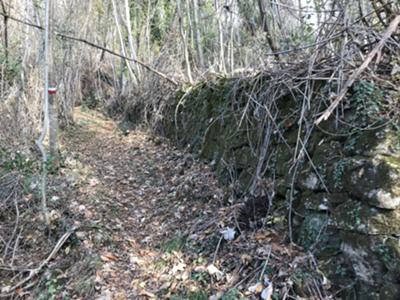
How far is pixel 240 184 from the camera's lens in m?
4.07

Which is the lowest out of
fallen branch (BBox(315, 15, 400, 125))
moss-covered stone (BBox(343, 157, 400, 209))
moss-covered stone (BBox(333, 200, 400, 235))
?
moss-covered stone (BBox(333, 200, 400, 235))

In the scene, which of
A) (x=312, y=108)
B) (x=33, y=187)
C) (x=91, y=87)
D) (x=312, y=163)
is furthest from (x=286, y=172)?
(x=91, y=87)

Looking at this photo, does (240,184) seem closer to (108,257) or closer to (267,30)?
(108,257)

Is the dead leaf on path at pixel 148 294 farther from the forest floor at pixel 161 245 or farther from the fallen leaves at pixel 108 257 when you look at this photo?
the fallen leaves at pixel 108 257

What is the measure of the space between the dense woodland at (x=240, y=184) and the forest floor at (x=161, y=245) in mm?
15

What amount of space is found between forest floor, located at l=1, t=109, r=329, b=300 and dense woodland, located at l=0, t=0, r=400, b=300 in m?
0.02

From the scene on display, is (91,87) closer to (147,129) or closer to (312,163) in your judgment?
(147,129)

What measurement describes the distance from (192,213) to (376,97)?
→ 2.38 m

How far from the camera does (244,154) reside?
14.0 feet

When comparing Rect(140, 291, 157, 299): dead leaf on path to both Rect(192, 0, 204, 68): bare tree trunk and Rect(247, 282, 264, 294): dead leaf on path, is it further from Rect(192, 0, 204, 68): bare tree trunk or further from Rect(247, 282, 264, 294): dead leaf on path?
Rect(192, 0, 204, 68): bare tree trunk

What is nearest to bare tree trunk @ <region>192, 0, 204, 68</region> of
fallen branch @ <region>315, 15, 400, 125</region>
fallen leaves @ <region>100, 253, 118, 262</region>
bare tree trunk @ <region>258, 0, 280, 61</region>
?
bare tree trunk @ <region>258, 0, 280, 61</region>

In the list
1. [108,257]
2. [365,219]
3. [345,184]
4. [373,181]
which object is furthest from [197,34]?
[365,219]

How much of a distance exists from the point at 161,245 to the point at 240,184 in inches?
42.6

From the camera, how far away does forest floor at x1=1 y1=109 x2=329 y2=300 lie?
2.92m
